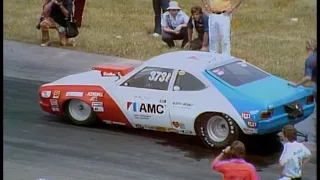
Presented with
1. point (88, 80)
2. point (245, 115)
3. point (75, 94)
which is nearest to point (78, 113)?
point (75, 94)

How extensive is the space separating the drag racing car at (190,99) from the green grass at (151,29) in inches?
156

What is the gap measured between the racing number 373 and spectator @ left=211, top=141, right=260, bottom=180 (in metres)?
3.63

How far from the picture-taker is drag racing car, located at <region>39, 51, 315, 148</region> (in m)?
12.2

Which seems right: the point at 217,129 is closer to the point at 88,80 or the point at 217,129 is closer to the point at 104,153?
the point at 104,153

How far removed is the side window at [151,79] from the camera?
42.1ft

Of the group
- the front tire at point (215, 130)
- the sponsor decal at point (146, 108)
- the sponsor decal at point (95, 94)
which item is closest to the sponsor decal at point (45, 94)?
the sponsor decal at point (95, 94)

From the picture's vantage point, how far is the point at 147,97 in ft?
42.0

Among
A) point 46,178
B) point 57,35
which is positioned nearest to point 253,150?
Result: point 46,178

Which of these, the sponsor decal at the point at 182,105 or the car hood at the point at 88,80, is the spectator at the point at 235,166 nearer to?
the sponsor decal at the point at 182,105

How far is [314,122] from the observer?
13.6m

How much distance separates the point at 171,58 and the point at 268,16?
871cm

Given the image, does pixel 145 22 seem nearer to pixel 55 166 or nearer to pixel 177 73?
pixel 177 73

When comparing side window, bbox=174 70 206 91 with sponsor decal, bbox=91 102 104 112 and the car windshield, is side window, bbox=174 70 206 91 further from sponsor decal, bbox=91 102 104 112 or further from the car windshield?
sponsor decal, bbox=91 102 104 112

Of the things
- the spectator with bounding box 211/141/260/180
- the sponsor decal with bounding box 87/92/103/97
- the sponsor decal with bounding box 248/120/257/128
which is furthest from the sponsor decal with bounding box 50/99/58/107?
the spectator with bounding box 211/141/260/180
